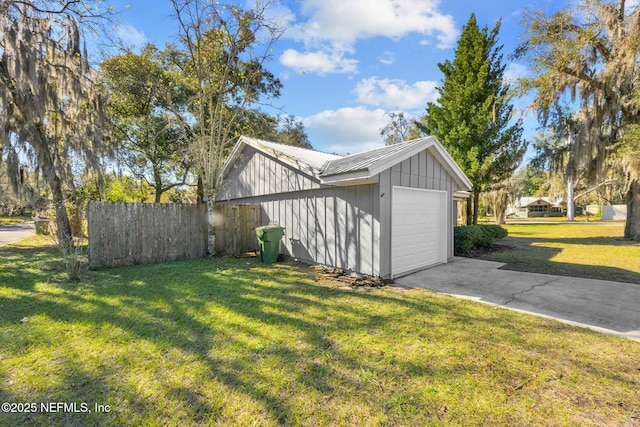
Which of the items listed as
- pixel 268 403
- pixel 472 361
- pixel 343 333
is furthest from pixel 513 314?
pixel 268 403

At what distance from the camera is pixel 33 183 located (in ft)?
28.2

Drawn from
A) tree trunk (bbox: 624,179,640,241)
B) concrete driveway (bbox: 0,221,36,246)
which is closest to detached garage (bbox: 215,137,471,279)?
concrete driveway (bbox: 0,221,36,246)

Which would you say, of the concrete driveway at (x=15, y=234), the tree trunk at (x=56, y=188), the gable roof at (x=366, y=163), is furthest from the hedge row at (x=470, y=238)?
the concrete driveway at (x=15, y=234)

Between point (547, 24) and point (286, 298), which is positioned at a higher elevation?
point (547, 24)

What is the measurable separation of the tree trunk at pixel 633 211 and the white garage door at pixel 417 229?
10.7 metres

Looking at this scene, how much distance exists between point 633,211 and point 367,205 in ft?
46.7

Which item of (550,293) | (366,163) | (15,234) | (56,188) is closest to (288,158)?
(366,163)

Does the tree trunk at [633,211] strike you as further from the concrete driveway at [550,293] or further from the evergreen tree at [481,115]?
the concrete driveway at [550,293]

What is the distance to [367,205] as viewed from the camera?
5.92 metres

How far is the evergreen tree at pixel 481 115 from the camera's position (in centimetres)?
1327

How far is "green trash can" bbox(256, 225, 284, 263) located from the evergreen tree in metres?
10.5

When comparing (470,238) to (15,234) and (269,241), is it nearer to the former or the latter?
(269,241)

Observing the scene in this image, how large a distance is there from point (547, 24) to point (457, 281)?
12.3 m

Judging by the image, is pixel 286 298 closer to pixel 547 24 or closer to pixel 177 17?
pixel 177 17
